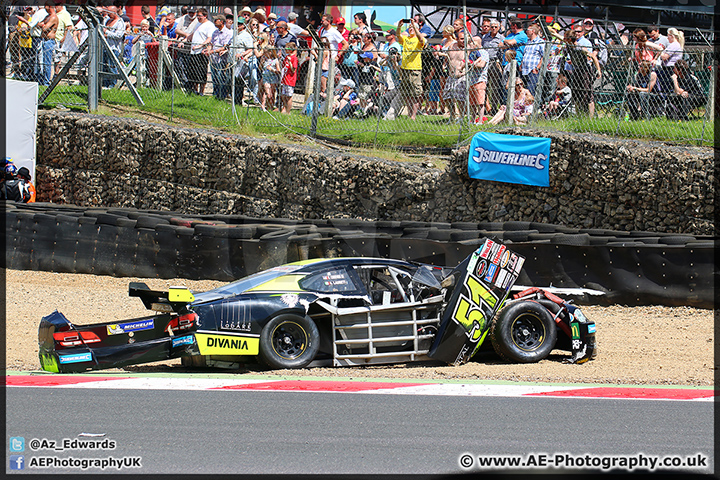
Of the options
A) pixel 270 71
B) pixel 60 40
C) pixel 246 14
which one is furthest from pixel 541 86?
pixel 60 40

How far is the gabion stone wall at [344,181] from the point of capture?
12008mm

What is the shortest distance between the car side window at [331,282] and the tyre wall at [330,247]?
2.19m

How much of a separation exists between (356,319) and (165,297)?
1.84m

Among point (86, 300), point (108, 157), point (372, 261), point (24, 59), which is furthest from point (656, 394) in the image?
point (24, 59)

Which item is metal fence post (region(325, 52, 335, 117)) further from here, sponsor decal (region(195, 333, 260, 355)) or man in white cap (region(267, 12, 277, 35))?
sponsor decal (region(195, 333, 260, 355))

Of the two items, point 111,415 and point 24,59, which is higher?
point 24,59

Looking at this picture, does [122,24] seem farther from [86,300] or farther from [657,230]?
[657,230]

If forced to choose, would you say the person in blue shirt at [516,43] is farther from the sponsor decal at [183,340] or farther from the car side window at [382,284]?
the sponsor decal at [183,340]

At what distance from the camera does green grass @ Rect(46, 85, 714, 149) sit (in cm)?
1220

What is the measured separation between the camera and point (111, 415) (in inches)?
217

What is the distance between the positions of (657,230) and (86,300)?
336 inches

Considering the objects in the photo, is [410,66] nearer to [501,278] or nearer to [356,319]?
[501,278]

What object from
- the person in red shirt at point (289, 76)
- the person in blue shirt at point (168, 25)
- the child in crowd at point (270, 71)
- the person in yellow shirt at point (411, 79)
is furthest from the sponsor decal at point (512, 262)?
the person in blue shirt at point (168, 25)

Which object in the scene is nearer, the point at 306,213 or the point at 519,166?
the point at 519,166
